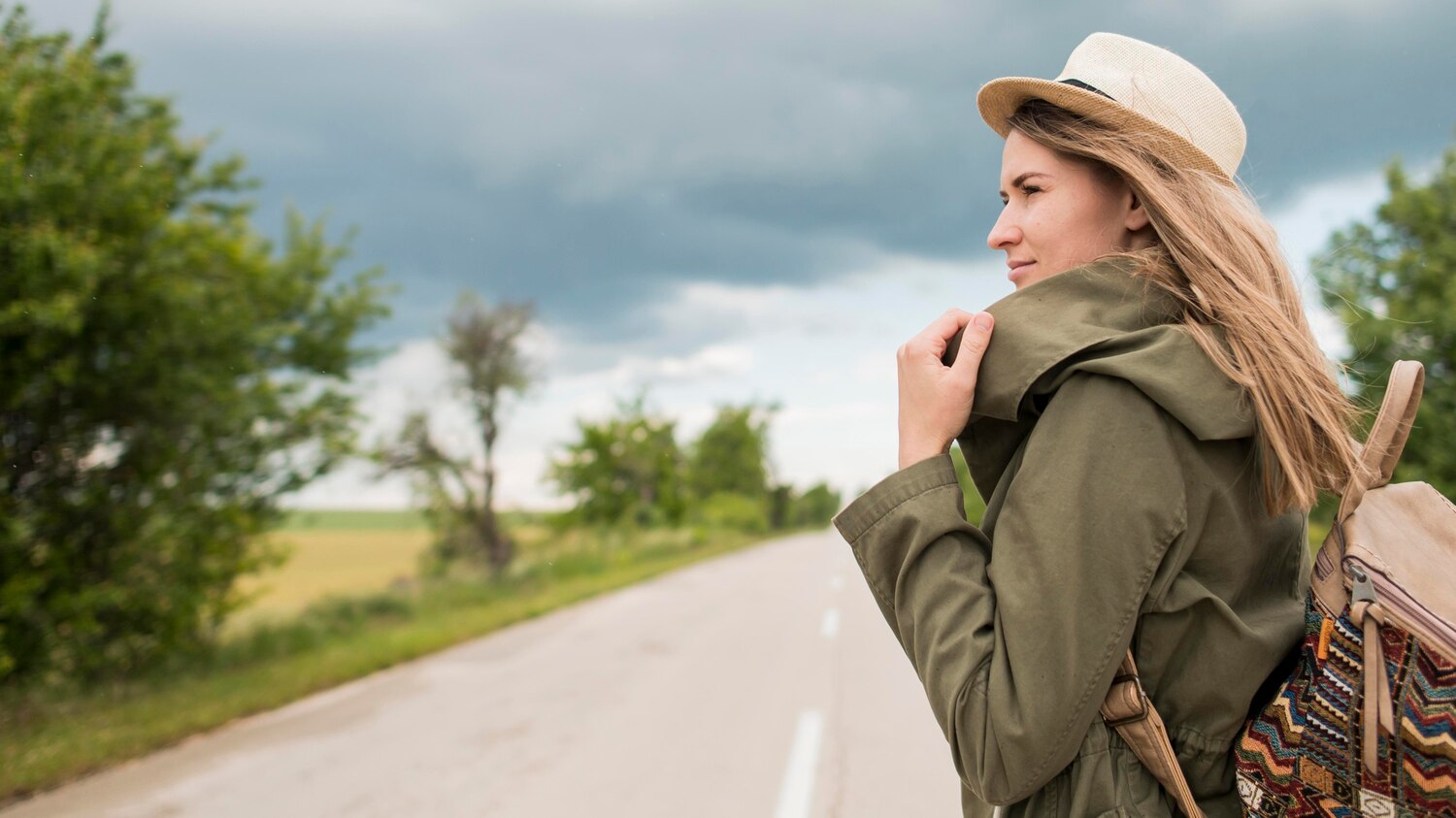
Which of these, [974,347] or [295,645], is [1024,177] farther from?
[295,645]

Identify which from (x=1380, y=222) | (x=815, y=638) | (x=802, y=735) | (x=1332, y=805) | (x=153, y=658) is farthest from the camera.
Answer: (x=1380, y=222)

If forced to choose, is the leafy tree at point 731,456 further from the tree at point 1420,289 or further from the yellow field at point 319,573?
the tree at point 1420,289

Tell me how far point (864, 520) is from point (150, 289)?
7008 millimetres

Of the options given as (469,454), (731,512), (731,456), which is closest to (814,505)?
(731,456)

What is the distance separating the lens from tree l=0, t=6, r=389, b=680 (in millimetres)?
6098

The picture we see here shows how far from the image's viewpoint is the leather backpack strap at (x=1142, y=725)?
1155 mm

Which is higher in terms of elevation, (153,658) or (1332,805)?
(1332,805)

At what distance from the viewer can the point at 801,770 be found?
5320 millimetres

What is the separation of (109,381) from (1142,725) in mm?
7516

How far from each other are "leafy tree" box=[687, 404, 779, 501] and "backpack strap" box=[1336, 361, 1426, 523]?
5841 cm

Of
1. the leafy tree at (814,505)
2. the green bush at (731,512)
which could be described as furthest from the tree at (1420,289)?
the leafy tree at (814,505)

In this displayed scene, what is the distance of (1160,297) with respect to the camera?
1290mm

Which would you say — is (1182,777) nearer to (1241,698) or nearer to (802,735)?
(1241,698)

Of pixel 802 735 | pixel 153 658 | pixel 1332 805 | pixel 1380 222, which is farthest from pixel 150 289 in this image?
pixel 1380 222
